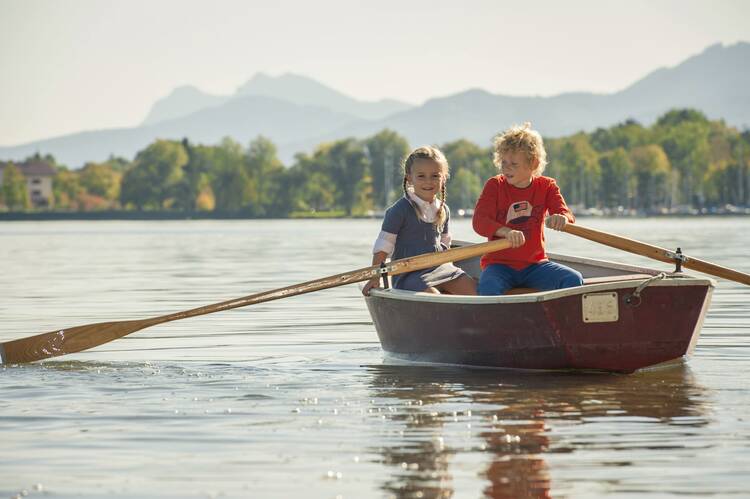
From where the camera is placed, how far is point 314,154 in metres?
190

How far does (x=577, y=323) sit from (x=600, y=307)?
22cm

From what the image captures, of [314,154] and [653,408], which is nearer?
[653,408]

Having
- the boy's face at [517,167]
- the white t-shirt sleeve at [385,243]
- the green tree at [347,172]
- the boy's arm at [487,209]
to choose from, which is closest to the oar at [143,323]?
the boy's arm at [487,209]

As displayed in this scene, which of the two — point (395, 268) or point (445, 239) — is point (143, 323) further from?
point (445, 239)

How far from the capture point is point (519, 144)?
36.9ft


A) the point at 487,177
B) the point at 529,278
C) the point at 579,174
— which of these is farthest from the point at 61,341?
the point at 487,177

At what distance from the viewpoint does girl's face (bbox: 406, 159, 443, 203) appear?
476 inches

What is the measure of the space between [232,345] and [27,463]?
23.3 feet

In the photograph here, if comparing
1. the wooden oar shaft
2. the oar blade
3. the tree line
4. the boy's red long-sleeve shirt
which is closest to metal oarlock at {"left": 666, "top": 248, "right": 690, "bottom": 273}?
the boy's red long-sleeve shirt

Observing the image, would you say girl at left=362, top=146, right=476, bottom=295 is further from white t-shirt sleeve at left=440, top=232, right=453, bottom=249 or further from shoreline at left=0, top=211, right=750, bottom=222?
shoreline at left=0, top=211, right=750, bottom=222

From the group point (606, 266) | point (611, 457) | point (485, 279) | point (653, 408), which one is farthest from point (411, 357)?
point (611, 457)

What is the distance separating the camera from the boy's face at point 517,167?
11.3 metres

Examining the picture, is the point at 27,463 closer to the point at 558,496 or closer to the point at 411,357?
the point at 558,496

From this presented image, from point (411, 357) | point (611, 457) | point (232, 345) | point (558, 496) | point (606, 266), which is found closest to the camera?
point (558, 496)
